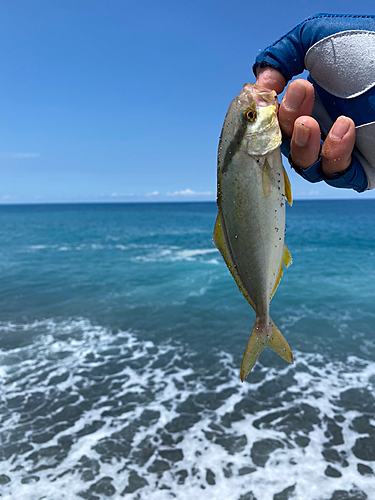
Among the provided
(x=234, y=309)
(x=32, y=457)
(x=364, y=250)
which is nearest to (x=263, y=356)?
(x=234, y=309)

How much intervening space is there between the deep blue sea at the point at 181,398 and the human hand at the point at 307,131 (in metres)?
6.33

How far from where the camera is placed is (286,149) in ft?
8.55

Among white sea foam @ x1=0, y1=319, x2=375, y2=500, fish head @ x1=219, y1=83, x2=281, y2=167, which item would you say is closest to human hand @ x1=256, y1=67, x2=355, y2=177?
fish head @ x1=219, y1=83, x2=281, y2=167

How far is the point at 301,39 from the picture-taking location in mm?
2279

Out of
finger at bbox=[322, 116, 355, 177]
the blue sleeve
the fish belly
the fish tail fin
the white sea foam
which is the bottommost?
the white sea foam

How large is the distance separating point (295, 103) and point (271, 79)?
365 mm

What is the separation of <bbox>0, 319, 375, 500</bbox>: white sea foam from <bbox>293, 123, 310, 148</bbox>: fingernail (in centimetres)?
647

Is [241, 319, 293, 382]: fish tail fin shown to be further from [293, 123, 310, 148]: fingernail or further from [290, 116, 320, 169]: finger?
[293, 123, 310, 148]: fingernail

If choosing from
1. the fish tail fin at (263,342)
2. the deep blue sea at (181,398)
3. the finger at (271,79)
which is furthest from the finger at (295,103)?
→ the deep blue sea at (181,398)

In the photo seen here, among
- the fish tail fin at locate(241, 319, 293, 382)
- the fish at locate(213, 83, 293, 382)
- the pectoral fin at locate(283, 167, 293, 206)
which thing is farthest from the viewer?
→ the fish tail fin at locate(241, 319, 293, 382)

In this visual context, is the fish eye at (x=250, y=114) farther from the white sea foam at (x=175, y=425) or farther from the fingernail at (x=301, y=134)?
the white sea foam at (x=175, y=425)

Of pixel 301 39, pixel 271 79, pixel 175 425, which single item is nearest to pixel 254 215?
pixel 271 79

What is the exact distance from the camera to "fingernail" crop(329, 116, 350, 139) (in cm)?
218

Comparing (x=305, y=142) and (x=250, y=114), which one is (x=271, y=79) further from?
(x=305, y=142)
